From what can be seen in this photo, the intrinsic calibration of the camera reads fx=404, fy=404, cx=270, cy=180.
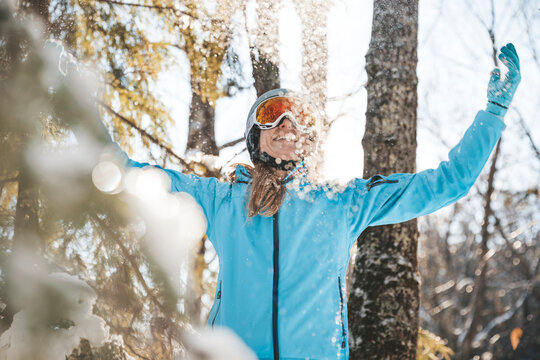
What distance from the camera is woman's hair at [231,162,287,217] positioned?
1795 millimetres

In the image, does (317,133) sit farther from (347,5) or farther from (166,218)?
(347,5)

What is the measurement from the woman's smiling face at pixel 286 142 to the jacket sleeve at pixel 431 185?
337 millimetres

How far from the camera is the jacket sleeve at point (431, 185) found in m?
1.62

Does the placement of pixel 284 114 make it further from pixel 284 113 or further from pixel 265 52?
pixel 265 52

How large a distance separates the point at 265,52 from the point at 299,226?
5.49 ft

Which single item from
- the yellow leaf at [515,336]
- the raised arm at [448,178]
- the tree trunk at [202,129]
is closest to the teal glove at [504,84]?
the raised arm at [448,178]

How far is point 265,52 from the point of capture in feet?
9.79

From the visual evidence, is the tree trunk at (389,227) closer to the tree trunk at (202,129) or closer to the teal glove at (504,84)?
the teal glove at (504,84)

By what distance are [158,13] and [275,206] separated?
6.01 ft

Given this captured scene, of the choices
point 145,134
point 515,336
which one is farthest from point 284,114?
point 515,336

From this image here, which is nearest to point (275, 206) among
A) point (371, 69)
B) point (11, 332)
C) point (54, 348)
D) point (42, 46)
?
point (54, 348)

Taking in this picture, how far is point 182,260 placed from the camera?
239cm

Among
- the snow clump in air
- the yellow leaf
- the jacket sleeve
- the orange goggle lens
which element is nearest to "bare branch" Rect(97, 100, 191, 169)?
the snow clump in air

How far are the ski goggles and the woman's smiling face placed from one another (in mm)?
27
